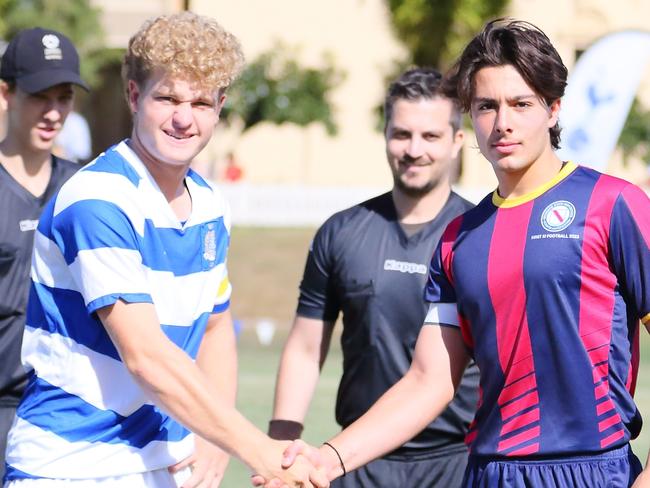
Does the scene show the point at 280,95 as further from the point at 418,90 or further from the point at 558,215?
the point at 558,215

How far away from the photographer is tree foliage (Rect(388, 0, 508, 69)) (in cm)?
3572

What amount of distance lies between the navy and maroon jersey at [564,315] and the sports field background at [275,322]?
15.7 feet

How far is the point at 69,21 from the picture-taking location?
121ft

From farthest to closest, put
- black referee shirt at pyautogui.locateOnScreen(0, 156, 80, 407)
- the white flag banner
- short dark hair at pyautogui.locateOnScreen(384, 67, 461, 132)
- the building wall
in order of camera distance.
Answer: the building wall → the white flag banner → short dark hair at pyautogui.locateOnScreen(384, 67, 461, 132) → black referee shirt at pyautogui.locateOnScreen(0, 156, 80, 407)

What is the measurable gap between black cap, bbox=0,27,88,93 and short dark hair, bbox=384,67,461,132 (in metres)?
1.36

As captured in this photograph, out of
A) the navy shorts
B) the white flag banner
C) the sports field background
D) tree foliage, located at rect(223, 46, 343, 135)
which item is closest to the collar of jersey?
the navy shorts

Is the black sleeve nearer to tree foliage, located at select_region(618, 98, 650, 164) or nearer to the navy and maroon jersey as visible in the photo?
the navy and maroon jersey

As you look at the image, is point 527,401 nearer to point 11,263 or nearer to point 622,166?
point 11,263

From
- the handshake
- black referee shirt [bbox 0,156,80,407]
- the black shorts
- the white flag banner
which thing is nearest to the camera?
the handshake

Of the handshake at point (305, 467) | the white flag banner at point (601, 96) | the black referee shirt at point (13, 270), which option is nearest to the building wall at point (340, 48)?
the white flag banner at point (601, 96)

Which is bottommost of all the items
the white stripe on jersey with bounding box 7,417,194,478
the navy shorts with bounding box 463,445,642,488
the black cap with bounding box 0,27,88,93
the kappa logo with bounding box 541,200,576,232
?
the white stripe on jersey with bounding box 7,417,194,478

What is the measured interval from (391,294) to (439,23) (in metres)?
31.4

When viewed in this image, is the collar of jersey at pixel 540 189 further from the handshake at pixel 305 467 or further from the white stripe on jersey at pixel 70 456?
the white stripe on jersey at pixel 70 456

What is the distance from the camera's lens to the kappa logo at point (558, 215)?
12.1 feet
